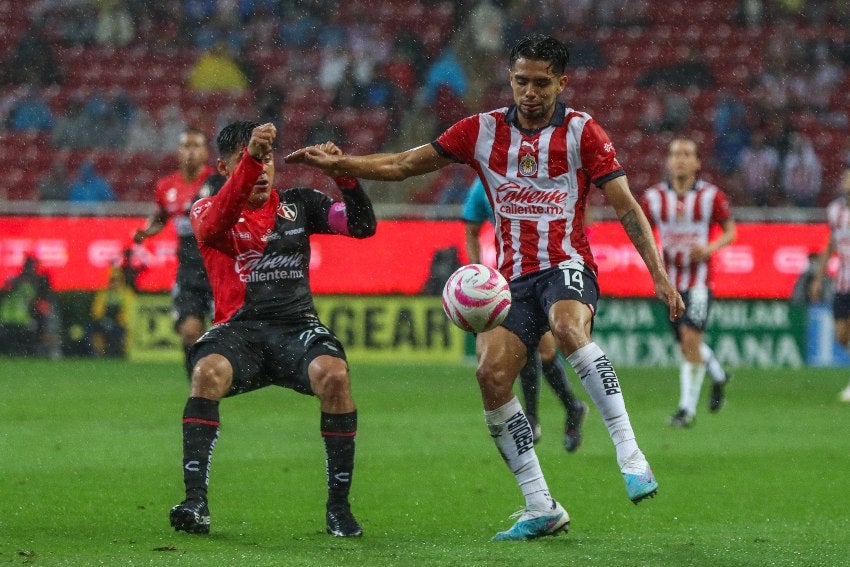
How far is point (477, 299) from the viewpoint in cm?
581

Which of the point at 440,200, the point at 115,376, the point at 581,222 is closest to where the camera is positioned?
the point at 581,222

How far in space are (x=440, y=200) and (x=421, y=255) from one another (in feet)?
9.14

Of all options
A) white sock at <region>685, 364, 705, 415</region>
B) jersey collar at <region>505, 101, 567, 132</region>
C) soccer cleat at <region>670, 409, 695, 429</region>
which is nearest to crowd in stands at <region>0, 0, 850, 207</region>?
white sock at <region>685, 364, 705, 415</region>

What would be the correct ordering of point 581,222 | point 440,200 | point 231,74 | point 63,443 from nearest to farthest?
point 581,222 < point 63,443 < point 440,200 < point 231,74

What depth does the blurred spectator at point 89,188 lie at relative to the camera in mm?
19047

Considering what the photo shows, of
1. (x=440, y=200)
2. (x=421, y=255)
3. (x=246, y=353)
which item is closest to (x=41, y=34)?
(x=440, y=200)

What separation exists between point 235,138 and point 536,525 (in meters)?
2.24

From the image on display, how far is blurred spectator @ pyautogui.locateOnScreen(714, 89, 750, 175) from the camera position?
2016cm

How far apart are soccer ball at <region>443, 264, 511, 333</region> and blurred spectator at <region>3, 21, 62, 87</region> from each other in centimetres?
1670

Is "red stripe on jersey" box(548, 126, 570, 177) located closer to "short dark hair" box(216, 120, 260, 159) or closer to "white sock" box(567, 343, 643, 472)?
"white sock" box(567, 343, 643, 472)

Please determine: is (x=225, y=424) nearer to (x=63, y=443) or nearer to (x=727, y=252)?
(x=63, y=443)

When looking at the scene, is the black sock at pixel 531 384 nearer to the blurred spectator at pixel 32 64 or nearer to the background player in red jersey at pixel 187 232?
the background player in red jersey at pixel 187 232

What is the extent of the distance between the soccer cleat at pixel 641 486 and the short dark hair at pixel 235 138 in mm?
2352

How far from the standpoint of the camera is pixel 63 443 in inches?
367
